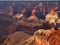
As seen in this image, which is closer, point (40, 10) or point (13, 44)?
point (13, 44)

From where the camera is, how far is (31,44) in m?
5.65

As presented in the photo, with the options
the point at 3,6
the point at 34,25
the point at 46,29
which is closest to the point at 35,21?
the point at 34,25

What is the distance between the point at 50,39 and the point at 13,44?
1436mm

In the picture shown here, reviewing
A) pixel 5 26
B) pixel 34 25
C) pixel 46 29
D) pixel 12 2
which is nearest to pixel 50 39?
pixel 46 29

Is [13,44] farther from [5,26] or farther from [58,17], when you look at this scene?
[58,17]

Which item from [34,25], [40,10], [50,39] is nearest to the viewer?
[50,39]

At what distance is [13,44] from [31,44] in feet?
2.33

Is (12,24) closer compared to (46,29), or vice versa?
(46,29)

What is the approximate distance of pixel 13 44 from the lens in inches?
228

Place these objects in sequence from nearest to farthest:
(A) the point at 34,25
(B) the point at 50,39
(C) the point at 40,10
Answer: (B) the point at 50,39 < (A) the point at 34,25 < (C) the point at 40,10

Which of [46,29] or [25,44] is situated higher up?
[46,29]

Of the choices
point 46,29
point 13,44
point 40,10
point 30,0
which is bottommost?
point 13,44

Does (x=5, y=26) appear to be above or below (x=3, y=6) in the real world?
below

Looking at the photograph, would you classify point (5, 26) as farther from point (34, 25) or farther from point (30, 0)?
point (30, 0)
